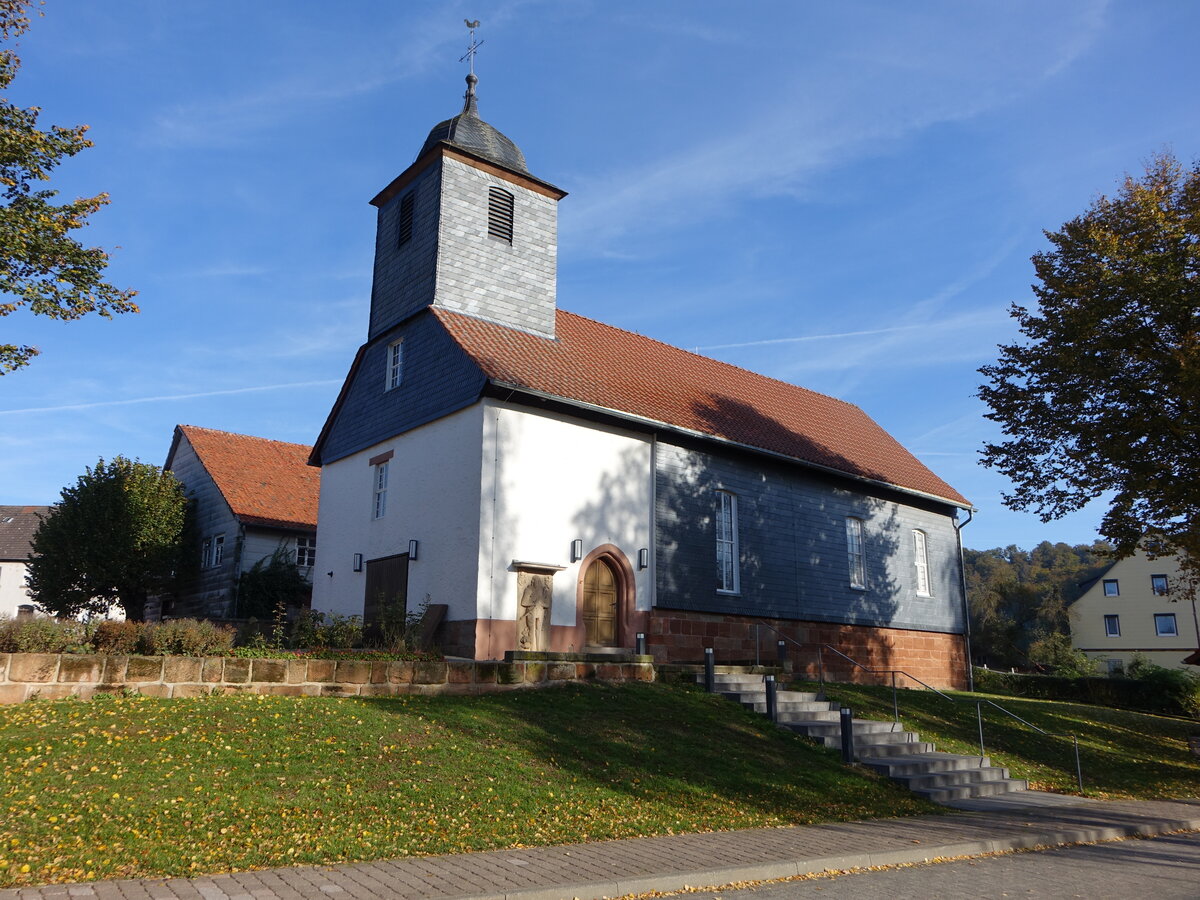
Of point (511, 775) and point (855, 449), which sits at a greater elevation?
point (855, 449)

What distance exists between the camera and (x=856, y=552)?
990 inches

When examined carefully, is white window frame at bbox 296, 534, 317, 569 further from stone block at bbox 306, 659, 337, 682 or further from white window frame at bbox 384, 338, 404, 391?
stone block at bbox 306, 659, 337, 682

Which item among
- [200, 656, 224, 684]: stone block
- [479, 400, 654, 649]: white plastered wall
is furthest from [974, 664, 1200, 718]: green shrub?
[200, 656, 224, 684]: stone block

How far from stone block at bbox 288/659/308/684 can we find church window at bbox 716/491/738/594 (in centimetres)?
1037

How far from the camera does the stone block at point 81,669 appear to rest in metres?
11.3

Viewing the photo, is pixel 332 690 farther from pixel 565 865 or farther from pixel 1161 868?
pixel 1161 868

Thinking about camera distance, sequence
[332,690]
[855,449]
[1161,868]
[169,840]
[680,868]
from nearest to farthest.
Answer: [169,840], [680,868], [1161,868], [332,690], [855,449]

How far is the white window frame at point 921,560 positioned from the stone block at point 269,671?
19725 millimetres

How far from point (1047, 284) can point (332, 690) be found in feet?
53.1

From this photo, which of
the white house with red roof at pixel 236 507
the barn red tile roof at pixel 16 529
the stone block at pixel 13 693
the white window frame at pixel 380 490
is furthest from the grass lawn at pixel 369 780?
the barn red tile roof at pixel 16 529

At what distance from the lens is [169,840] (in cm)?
754

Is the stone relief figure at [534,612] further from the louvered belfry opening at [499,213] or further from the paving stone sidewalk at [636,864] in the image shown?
the louvered belfry opening at [499,213]

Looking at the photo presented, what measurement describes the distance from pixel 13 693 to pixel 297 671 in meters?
3.42

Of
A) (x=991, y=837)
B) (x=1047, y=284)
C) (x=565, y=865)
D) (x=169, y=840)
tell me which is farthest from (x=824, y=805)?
Answer: (x=1047, y=284)
